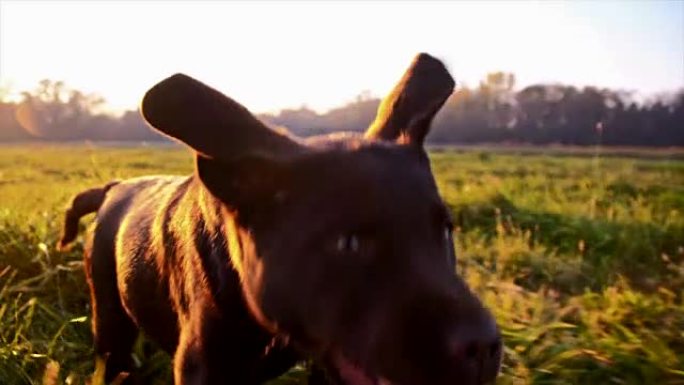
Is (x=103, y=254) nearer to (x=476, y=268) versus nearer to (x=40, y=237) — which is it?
(x=40, y=237)

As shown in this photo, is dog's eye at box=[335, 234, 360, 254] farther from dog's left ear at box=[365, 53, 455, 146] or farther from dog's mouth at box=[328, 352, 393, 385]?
dog's left ear at box=[365, 53, 455, 146]

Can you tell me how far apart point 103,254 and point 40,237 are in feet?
6.59

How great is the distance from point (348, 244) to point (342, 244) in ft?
0.06

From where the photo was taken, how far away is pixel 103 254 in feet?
13.5

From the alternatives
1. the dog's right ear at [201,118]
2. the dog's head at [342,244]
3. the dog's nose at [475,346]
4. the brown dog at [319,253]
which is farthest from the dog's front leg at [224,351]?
the dog's nose at [475,346]

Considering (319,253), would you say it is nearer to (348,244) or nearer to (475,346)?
(348,244)

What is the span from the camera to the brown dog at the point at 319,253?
7.32 ft

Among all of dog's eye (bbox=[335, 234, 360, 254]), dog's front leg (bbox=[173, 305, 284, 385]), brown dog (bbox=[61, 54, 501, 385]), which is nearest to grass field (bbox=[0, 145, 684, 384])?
dog's front leg (bbox=[173, 305, 284, 385])

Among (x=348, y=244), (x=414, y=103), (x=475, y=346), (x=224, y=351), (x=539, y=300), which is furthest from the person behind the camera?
(x=539, y=300)

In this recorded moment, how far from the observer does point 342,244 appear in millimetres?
2375

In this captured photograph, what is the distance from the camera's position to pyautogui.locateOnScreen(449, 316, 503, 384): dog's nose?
2133 millimetres

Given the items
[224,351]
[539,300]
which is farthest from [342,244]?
[539,300]

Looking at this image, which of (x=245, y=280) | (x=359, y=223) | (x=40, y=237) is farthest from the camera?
(x=40, y=237)

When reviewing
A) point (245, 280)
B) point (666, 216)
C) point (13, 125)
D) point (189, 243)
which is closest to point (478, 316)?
point (245, 280)
